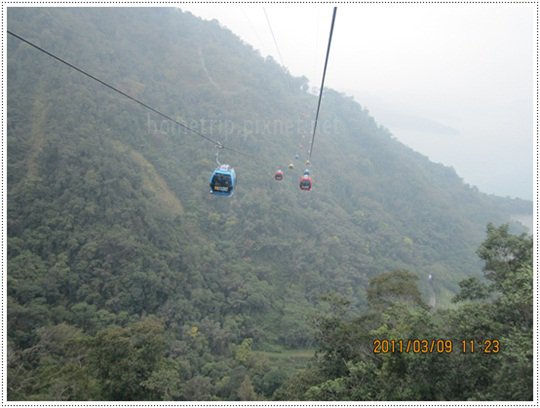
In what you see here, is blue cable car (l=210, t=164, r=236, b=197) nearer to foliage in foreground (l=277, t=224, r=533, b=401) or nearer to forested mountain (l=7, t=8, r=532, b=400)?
forested mountain (l=7, t=8, r=532, b=400)

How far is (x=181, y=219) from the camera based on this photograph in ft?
97.7

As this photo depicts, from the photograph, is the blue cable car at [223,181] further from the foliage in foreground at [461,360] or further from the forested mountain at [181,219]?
the foliage in foreground at [461,360]

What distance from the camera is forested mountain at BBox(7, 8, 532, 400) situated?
1680cm

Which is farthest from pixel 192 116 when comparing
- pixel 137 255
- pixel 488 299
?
pixel 488 299

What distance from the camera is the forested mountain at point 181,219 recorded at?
55.1ft

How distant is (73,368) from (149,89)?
42.5 metres

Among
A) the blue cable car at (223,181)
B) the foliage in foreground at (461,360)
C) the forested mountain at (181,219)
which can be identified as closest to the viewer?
the foliage in foreground at (461,360)

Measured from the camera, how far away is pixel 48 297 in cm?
1972

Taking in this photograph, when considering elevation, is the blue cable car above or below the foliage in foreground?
above

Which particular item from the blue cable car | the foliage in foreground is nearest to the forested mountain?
the foliage in foreground

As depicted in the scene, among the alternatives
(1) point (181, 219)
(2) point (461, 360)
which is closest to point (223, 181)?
(2) point (461, 360)

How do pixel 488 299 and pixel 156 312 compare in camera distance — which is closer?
pixel 488 299

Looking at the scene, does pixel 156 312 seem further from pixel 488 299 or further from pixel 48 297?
pixel 488 299

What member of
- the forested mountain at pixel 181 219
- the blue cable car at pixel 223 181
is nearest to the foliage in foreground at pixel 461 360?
the forested mountain at pixel 181 219
